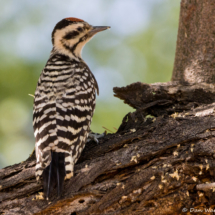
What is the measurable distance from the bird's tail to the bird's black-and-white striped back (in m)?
0.04

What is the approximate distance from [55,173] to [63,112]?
2.56 ft

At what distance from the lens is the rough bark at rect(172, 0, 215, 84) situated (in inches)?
194

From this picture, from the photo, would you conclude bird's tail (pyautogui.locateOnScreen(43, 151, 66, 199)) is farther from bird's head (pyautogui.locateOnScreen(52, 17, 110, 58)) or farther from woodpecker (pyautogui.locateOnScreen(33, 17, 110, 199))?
bird's head (pyautogui.locateOnScreen(52, 17, 110, 58))

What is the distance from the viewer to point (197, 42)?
16.5 ft

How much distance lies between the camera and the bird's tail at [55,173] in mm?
3163

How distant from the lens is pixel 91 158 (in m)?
3.72

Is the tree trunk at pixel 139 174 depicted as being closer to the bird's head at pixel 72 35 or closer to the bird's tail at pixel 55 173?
the bird's tail at pixel 55 173

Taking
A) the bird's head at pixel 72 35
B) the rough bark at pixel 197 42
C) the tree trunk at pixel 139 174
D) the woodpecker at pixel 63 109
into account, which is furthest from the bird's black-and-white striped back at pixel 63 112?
the rough bark at pixel 197 42

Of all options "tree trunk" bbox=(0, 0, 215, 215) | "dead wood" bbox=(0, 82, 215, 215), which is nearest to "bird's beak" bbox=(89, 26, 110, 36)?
"tree trunk" bbox=(0, 0, 215, 215)

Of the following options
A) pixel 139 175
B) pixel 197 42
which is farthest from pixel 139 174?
pixel 197 42

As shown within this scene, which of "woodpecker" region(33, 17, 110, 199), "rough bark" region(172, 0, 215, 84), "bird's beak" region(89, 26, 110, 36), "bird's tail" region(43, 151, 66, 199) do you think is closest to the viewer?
"bird's tail" region(43, 151, 66, 199)

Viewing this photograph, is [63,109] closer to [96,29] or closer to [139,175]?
[139,175]

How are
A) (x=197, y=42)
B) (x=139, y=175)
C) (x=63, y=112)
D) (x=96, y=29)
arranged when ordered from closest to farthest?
(x=139, y=175), (x=63, y=112), (x=197, y=42), (x=96, y=29)

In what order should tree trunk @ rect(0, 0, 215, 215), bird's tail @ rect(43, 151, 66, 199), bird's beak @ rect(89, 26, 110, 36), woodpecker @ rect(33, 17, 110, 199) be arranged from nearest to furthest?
tree trunk @ rect(0, 0, 215, 215)
bird's tail @ rect(43, 151, 66, 199)
woodpecker @ rect(33, 17, 110, 199)
bird's beak @ rect(89, 26, 110, 36)
